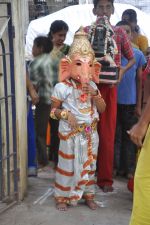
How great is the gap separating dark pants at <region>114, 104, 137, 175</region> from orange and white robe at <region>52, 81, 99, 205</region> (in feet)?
3.57

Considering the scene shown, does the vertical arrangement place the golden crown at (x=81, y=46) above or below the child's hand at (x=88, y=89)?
above

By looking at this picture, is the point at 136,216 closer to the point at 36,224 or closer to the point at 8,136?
the point at 36,224

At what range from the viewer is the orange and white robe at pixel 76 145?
4.19 metres

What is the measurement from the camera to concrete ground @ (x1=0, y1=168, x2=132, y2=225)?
4.14 meters

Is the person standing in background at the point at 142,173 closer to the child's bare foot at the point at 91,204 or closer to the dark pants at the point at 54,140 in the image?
the child's bare foot at the point at 91,204

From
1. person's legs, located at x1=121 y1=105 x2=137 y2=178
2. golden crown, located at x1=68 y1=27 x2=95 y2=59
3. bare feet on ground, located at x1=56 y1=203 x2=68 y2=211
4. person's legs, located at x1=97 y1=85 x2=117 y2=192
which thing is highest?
golden crown, located at x1=68 y1=27 x2=95 y2=59

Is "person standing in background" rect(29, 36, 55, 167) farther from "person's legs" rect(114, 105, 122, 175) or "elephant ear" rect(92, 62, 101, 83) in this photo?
"elephant ear" rect(92, 62, 101, 83)

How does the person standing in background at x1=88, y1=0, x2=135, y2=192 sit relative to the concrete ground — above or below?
above

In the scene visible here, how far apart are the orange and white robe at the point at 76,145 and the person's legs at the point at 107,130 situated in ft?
1.32

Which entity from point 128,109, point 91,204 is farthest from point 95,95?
point 128,109

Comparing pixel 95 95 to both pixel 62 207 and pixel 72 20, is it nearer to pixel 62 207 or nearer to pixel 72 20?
pixel 62 207

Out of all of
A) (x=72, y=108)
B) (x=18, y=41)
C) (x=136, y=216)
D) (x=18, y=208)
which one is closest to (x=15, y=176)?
(x=18, y=208)

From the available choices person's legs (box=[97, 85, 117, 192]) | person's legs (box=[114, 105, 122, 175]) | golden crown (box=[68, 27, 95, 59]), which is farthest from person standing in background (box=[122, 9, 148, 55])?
golden crown (box=[68, 27, 95, 59])

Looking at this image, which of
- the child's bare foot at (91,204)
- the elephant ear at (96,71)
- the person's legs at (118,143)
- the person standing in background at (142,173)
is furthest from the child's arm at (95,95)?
the person standing in background at (142,173)
